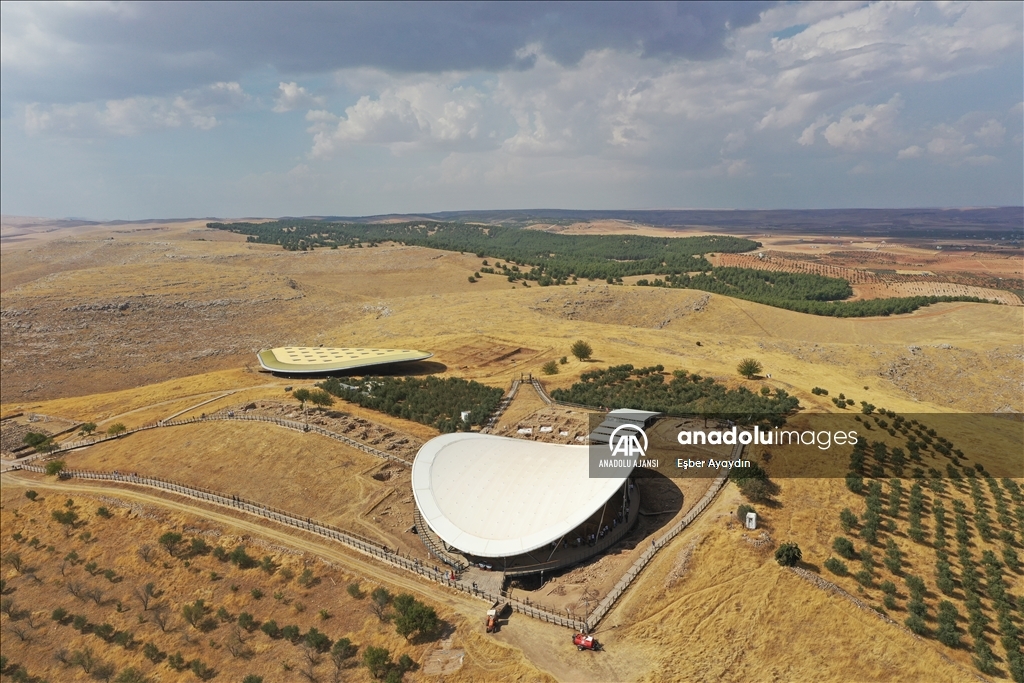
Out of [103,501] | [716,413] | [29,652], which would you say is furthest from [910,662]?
[103,501]

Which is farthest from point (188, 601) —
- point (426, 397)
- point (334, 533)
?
point (426, 397)

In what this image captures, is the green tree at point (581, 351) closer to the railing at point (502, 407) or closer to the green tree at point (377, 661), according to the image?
the railing at point (502, 407)

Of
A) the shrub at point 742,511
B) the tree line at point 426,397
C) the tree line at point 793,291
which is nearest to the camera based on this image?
the shrub at point 742,511

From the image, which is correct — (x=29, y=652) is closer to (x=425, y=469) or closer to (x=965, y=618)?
(x=425, y=469)

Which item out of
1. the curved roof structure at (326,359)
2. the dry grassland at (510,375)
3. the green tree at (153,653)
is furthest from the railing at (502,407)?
the green tree at (153,653)

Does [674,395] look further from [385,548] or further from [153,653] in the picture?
[153,653]

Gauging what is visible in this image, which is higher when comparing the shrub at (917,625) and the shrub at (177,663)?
the shrub at (917,625)
